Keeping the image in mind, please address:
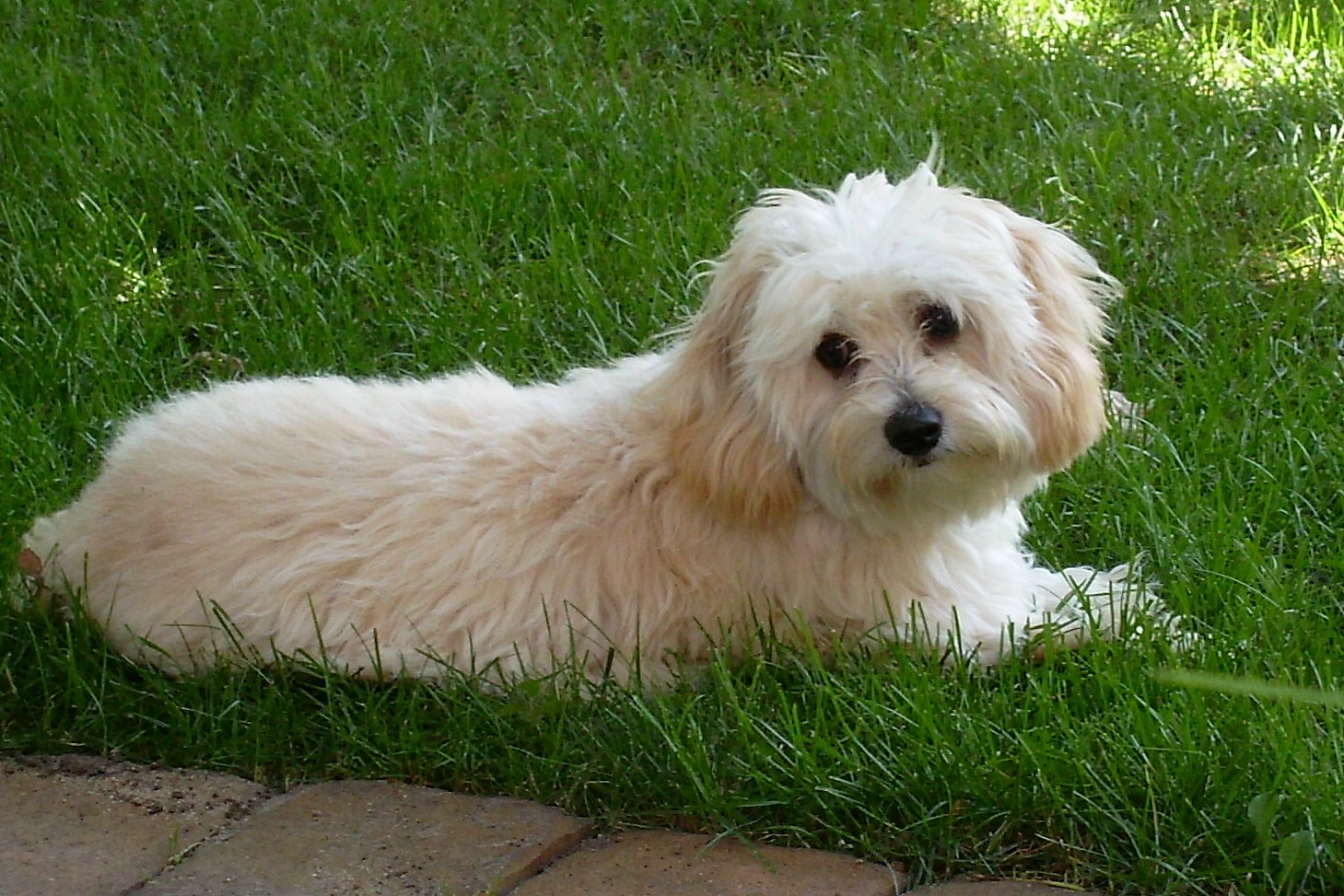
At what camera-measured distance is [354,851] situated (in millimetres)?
2477

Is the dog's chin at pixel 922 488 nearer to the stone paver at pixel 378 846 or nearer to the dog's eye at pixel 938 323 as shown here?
the dog's eye at pixel 938 323

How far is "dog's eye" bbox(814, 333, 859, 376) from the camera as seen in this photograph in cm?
275

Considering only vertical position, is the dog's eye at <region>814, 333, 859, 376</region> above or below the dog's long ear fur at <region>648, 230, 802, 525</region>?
above

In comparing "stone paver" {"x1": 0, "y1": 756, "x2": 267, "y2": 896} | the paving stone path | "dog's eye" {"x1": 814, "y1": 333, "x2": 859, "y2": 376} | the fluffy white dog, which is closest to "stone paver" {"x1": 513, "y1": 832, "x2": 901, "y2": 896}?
the paving stone path

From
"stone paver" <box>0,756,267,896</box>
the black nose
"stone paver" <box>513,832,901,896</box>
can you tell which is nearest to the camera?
"stone paver" <box>513,832,901,896</box>

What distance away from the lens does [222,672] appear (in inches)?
116

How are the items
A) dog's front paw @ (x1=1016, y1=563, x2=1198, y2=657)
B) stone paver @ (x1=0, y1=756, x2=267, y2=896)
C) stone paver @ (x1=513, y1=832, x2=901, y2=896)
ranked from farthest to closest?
dog's front paw @ (x1=1016, y1=563, x2=1198, y2=657), stone paver @ (x1=0, y1=756, x2=267, y2=896), stone paver @ (x1=513, y1=832, x2=901, y2=896)

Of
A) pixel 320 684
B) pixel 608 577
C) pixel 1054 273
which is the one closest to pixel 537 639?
pixel 608 577

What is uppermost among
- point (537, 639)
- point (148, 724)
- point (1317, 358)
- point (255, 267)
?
point (1317, 358)

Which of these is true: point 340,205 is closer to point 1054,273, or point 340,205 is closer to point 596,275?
point 596,275

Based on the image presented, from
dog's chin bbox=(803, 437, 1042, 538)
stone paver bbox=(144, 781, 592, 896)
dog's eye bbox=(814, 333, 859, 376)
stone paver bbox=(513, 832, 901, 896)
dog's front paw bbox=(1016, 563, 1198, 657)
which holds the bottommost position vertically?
stone paver bbox=(144, 781, 592, 896)

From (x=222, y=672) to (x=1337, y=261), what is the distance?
9.58 feet

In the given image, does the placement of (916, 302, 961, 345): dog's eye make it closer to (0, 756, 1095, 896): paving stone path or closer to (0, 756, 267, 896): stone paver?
(0, 756, 1095, 896): paving stone path

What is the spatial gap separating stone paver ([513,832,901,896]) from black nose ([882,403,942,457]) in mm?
672
